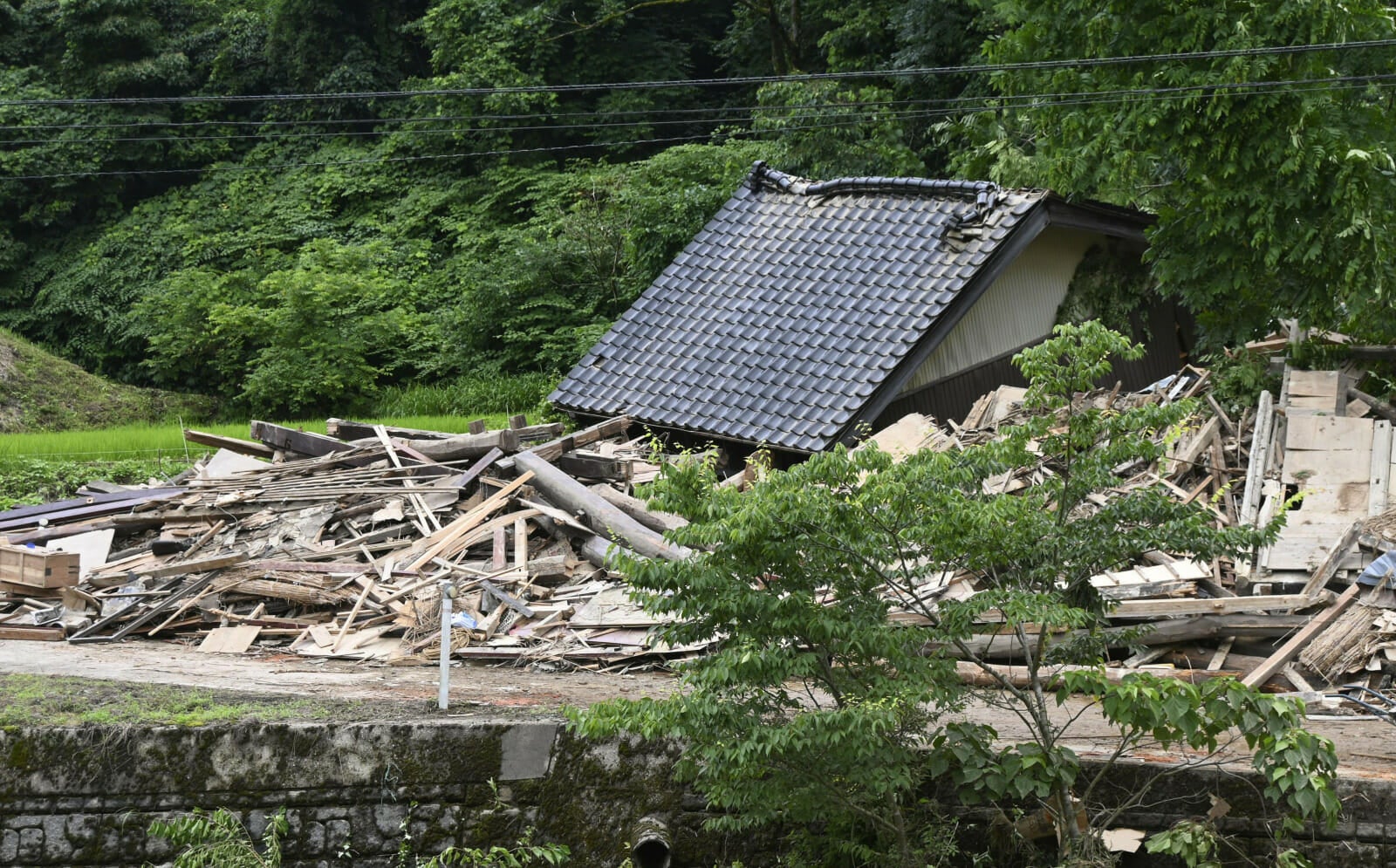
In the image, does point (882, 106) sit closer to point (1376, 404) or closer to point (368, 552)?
point (1376, 404)

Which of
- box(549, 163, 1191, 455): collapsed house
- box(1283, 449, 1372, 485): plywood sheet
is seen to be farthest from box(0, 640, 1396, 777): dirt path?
box(549, 163, 1191, 455): collapsed house

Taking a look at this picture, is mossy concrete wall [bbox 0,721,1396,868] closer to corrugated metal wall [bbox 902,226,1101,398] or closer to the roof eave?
the roof eave

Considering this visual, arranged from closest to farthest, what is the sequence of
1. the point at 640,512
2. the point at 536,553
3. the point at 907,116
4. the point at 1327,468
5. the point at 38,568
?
the point at 1327,468, the point at 38,568, the point at 536,553, the point at 640,512, the point at 907,116

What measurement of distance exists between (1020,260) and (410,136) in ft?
60.3

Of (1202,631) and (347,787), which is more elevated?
(1202,631)

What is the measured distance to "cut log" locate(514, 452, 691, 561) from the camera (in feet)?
32.4

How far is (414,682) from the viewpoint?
8531 millimetres

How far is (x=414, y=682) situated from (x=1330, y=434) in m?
7.23

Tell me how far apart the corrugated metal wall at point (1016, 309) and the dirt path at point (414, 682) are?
6135mm

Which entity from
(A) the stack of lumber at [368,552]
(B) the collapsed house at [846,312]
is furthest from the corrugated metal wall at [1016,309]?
(A) the stack of lumber at [368,552]

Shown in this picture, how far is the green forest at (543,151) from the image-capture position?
11695 mm

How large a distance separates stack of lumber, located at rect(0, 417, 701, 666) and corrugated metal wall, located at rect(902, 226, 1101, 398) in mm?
3730

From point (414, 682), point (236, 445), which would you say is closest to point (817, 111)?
point (236, 445)

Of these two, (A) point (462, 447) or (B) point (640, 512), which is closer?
(B) point (640, 512)
